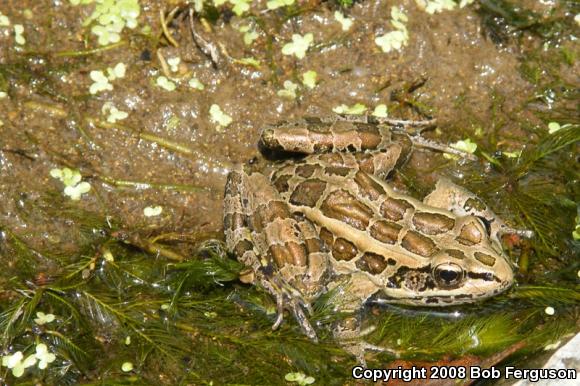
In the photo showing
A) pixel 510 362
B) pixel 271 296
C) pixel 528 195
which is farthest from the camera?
pixel 528 195

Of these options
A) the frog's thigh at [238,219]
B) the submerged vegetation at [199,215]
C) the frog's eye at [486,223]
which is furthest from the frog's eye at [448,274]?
the frog's thigh at [238,219]

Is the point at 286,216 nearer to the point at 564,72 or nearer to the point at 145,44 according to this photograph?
the point at 145,44

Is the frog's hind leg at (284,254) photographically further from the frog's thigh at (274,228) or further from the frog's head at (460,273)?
the frog's head at (460,273)

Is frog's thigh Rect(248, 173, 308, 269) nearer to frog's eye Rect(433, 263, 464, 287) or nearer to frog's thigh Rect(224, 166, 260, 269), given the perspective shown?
frog's thigh Rect(224, 166, 260, 269)

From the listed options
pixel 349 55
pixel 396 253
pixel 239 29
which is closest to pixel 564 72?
pixel 349 55

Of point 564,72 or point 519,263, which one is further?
point 564,72

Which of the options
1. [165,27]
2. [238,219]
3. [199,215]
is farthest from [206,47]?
[238,219]

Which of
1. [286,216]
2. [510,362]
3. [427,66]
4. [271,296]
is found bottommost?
[510,362]

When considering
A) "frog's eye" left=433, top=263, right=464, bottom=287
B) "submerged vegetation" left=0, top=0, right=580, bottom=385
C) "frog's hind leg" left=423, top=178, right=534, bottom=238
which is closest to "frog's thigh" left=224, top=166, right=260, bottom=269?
"submerged vegetation" left=0, top=0, right=580, bottom=385
